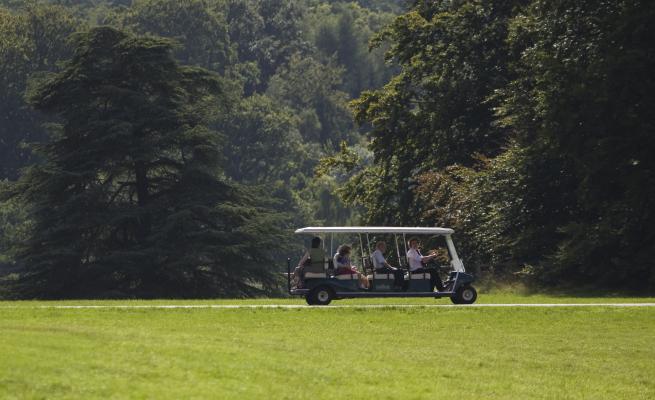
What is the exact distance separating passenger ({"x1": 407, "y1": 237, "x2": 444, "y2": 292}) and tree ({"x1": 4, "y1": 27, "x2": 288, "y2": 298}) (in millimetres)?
22353

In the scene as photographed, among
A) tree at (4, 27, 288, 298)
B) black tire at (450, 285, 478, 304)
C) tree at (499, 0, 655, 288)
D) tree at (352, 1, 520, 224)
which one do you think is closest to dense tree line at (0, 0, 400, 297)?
tree at (4, 27, 288, 298)

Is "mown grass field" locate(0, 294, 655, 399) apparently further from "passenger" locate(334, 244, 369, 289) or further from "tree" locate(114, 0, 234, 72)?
"tree" locate(114, 0, 234, 72)

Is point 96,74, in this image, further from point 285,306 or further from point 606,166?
point 285,306

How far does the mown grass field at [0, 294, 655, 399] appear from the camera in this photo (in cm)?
1842

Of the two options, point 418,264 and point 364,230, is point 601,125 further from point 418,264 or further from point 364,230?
point 364,230

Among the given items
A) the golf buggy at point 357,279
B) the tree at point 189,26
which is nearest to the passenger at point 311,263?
the golf buggy at point 357,279

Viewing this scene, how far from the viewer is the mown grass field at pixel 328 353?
18422 mm

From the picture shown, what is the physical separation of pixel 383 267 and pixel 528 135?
49.9ft

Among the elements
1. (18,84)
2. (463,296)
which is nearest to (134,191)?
(463,296)

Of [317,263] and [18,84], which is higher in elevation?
[18,84]

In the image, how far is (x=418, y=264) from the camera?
3319 cm

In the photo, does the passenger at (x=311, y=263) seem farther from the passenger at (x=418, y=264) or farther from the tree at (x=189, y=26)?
the tree at (x=189, y=26)

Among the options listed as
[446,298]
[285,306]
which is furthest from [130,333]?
[446,298]

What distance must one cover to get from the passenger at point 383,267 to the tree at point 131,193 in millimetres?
22649
